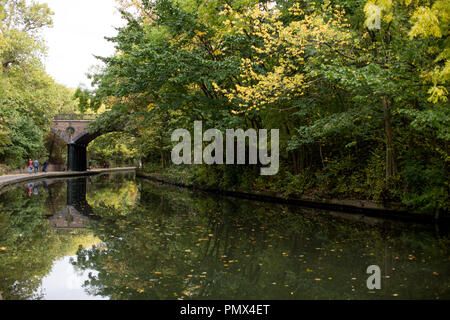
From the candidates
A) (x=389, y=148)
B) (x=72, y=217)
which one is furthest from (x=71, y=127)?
(x=389, y=148)

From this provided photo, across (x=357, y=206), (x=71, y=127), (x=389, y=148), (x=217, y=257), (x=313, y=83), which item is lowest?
(x=217, y=257)

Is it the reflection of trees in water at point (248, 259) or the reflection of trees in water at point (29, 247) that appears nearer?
the reflection of trees in water at point (248, 259)

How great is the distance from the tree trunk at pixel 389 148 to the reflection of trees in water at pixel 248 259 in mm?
2897

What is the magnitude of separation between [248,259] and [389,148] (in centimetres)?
767

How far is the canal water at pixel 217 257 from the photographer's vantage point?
523 centimetres

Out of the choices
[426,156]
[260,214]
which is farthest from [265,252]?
[426,156]

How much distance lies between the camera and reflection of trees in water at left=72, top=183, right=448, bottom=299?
524 cm

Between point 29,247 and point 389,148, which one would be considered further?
point 389,148

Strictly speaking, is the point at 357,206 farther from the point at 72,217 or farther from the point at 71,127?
the point at 71,127

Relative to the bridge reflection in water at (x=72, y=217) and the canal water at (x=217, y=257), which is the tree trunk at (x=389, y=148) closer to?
the canal water at (x=217, y=257)

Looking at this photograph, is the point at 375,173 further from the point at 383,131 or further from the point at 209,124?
the point at 209,124

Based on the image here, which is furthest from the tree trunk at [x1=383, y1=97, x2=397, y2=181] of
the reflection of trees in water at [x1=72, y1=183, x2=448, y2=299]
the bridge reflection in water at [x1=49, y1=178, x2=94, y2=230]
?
the bridge reflection in water at [x1=49, y1=178, x2=94, y2=230]

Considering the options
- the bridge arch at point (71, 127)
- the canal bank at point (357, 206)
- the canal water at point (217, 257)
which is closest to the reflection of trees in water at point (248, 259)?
the canal water at point (217, 257)

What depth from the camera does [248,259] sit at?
683cm
